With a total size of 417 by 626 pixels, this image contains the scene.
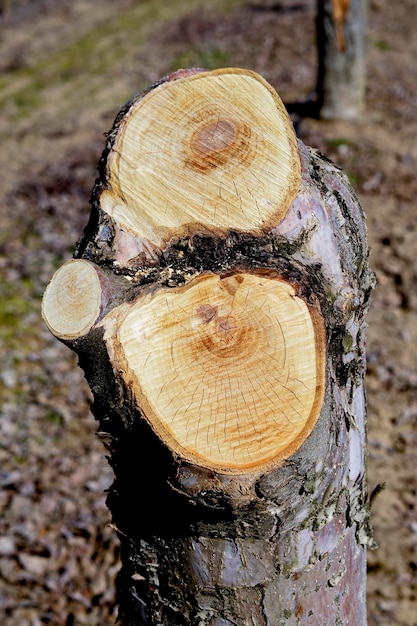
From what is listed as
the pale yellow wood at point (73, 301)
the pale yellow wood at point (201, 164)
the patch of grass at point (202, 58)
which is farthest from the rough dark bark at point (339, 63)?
the pale yellow wood at point (73, 301)

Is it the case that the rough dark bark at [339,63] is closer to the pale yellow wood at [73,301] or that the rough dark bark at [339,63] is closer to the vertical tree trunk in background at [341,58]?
the vertical tree trunk in background at [341,58]

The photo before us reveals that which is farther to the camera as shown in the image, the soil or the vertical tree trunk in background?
the vertical tree trunk in background

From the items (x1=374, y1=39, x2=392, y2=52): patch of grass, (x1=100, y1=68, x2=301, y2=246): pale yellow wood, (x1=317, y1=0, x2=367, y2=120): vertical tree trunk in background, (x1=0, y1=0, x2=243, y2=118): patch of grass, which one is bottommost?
(x1=0, y1=0, x2=243, y2=118): patch of grass

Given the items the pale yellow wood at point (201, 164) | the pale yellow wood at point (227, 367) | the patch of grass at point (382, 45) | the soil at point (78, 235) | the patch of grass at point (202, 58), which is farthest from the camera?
the patch of grass at point (202, 58)

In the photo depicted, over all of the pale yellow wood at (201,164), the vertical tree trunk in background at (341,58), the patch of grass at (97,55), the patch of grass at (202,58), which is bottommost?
the patch of grass at (97,55)

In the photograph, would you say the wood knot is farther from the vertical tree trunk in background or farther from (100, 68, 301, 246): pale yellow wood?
the vertical tree trunk in background

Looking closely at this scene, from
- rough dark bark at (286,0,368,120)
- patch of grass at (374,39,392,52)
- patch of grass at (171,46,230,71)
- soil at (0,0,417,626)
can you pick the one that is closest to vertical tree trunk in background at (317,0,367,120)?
rough dark bark at (286,0,368,120)

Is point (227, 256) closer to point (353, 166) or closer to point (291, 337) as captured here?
point (291, 337)
